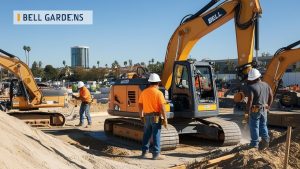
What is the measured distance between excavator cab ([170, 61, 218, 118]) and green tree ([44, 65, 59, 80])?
216 ft

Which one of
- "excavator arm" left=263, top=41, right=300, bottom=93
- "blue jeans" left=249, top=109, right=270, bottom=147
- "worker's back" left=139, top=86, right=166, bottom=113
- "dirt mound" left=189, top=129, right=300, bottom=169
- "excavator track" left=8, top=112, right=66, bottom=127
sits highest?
"excavator arm" left=263, top=41, right=300, bottom=93

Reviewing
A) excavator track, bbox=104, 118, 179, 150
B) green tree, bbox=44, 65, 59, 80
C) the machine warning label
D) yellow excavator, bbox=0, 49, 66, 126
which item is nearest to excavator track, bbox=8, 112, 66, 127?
yellow excavator, bbox=0, 49, 66, 126

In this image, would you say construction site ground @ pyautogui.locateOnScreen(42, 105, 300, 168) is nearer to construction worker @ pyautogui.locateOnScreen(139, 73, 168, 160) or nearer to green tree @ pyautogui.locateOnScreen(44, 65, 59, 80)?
construction worker @ pyautogui.locateOnScreen(139, 73, 168, 160)

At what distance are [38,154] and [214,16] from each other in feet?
20.7

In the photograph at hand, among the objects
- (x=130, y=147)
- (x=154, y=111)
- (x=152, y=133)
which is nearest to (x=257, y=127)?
(x=154, y=111)

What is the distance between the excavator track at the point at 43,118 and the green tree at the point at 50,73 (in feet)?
198

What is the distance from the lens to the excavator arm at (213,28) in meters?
10.5

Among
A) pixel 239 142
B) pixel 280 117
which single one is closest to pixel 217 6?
pixel 239 142

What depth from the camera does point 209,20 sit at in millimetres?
10922

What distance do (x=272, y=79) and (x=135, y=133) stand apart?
4.15 meters

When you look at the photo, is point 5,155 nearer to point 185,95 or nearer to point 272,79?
point 185,95

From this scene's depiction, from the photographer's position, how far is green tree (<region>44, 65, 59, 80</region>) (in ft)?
244

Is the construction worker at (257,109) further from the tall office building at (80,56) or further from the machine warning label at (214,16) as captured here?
the tall office building at (80,56)

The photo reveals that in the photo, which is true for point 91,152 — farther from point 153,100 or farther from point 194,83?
point 194,83
